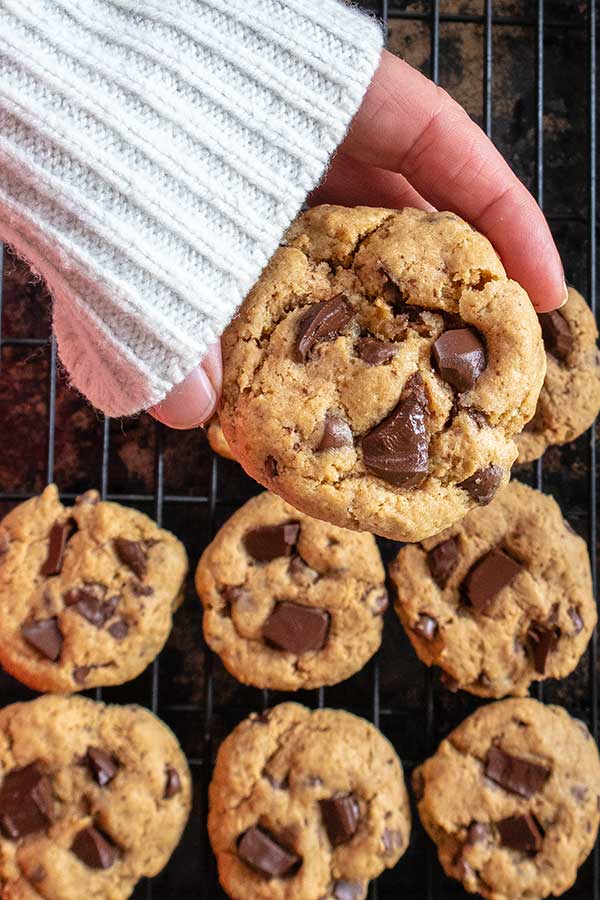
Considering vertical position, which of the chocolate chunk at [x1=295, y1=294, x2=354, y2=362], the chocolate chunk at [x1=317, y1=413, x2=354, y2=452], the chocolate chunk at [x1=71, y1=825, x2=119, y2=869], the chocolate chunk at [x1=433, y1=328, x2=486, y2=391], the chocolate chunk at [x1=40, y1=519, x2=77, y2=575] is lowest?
the chocolate chunk at [x1=71, y1=825, x2=119, y2=869]

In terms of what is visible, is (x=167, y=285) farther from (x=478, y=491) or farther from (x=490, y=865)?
(x=490, y=865)

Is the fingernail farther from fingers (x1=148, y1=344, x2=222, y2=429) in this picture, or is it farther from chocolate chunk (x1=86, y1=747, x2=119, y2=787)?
chocolate chunk (x1=86, y1=747, x2=119, y2=787)

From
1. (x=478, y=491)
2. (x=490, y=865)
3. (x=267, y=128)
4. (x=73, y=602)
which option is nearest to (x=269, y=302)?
(x=267, y=128)

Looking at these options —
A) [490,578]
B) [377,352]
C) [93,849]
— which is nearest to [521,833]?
[490,578]

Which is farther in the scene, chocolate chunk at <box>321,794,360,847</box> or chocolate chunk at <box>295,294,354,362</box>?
chocolate chunk at <box>321,794,360,847</box>

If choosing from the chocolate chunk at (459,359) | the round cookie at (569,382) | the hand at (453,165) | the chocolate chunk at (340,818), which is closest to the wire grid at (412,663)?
A: the round cookie at (569,382)

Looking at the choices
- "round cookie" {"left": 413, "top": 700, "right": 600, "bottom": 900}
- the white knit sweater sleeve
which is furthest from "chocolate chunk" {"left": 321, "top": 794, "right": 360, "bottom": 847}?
the white knit sweater sleeve

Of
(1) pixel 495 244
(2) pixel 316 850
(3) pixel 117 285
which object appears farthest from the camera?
(2) pixel 316 850
